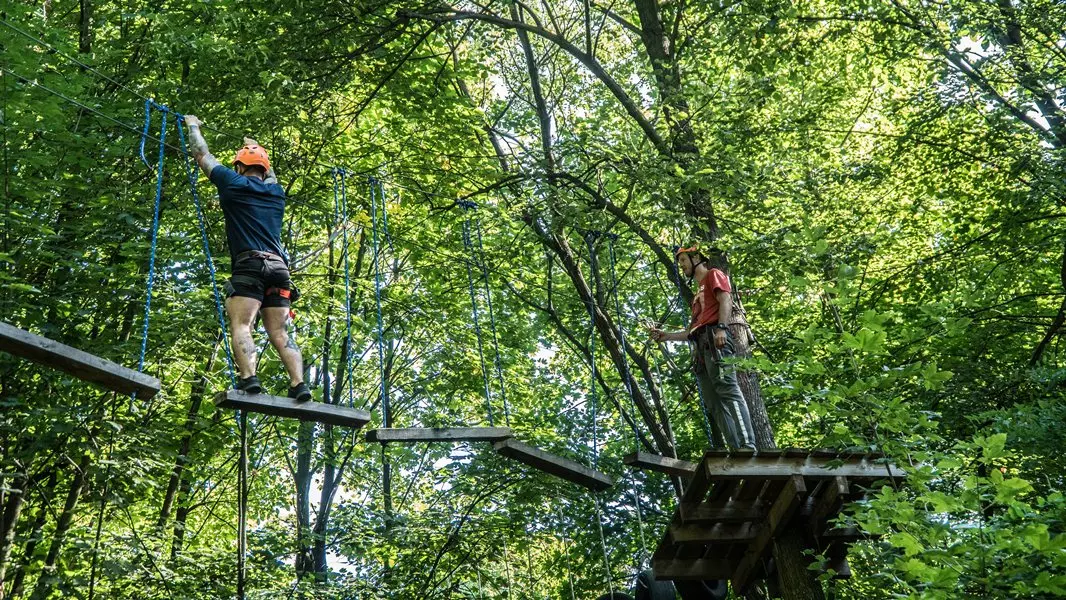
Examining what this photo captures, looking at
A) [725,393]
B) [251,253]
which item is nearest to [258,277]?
[251,253]

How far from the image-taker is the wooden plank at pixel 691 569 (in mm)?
7105

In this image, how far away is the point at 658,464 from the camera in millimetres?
6188

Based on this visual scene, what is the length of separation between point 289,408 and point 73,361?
1.11 m

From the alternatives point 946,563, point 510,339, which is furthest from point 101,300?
point 946,563

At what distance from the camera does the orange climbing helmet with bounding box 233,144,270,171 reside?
18.4 ft

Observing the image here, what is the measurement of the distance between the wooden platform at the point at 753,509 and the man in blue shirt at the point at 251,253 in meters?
2.75

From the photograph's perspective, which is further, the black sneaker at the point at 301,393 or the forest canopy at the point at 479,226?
the forest canopy at the point at 479,226

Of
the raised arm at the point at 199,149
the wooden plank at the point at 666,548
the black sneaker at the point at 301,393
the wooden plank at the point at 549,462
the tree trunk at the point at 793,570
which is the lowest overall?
the tree trunk at the point at 793,570

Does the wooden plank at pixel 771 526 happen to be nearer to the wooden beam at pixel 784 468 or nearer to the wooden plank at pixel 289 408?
the wooden beam at pixel 784 468

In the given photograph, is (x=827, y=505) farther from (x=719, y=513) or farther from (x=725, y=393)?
(x=725, y=393)

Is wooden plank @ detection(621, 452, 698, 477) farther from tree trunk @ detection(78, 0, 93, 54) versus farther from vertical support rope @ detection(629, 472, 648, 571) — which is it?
tree trunk @ detection(78, 0, 93, 54)

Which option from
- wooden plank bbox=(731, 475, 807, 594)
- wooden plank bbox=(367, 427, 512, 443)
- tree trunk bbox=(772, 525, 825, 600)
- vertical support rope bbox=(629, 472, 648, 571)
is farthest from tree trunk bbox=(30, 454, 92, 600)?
tree trunk bbox=(772, 525, 825, 600)

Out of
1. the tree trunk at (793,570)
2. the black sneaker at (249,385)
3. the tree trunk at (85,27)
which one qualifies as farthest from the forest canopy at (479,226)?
the black sneaker at (249,385)

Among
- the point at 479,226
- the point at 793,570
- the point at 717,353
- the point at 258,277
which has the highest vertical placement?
the point at 479,226
